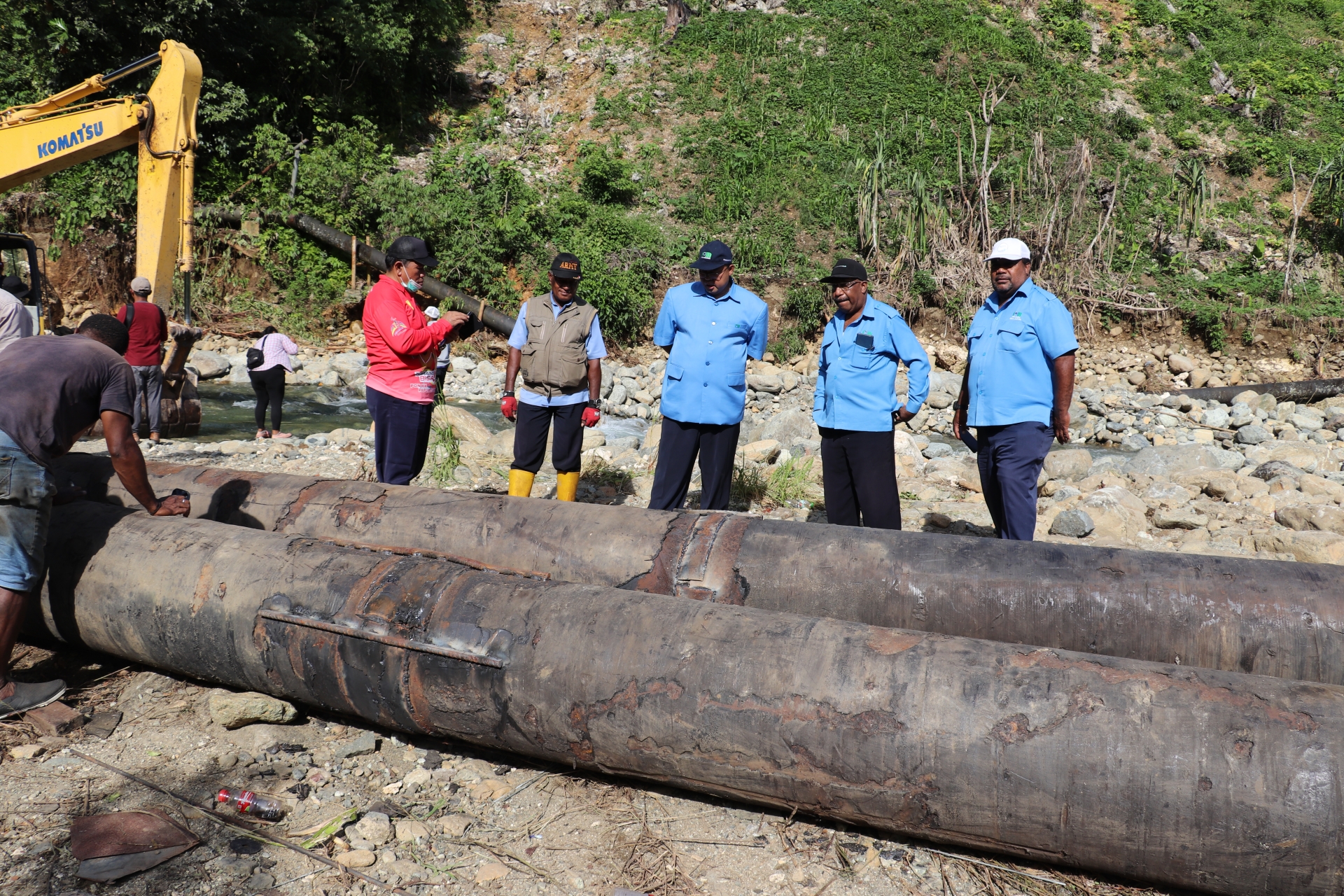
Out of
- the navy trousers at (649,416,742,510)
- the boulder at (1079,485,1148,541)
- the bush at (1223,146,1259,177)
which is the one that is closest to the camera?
the navy trousers at (649,416,742,510)

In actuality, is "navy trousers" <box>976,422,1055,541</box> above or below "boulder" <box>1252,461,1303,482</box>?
above

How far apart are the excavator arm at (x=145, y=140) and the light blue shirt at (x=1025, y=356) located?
715cm

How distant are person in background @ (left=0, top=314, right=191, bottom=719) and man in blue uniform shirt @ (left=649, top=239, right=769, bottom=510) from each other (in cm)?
256

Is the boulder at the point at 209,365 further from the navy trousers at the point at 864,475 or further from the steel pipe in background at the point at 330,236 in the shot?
the navy trousers at the point at 864,475

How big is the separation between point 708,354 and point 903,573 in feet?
6.23

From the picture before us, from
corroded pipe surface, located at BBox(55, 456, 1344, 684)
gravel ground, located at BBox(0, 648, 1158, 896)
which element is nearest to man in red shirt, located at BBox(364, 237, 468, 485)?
corroded pipe surface, located at BBox(55, 456, 1344, 684)

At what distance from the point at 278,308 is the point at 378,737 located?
15.4 metres

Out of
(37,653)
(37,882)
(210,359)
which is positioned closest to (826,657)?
(37,882)

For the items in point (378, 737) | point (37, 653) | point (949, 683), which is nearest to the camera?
point (949, 683)

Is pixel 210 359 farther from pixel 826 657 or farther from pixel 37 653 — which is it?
pixel 826 657

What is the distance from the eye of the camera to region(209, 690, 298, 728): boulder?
3.21 metres

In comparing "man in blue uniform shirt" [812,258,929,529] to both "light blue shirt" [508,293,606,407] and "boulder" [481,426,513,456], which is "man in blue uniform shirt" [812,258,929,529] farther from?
"boulder" [481,426,513,456]

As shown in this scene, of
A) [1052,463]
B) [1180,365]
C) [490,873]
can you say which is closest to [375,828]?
[490,873]

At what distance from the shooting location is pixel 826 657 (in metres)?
2.62
